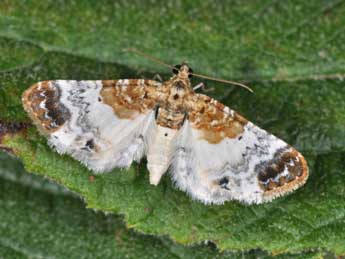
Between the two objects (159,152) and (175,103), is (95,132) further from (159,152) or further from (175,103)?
(175,103)

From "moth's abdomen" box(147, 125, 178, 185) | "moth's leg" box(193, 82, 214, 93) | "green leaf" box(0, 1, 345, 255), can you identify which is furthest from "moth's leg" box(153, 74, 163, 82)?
"moth's abdomen" box(147, 125, 178, 185)

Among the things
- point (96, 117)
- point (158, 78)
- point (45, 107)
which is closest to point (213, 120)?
point (158, 78)

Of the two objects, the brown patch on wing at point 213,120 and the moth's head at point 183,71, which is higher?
the moth's head at point 183,71

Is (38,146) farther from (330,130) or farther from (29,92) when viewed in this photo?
(330,130)

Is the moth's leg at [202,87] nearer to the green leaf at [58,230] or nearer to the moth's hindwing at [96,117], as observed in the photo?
the moth's hindwing at [96,117]

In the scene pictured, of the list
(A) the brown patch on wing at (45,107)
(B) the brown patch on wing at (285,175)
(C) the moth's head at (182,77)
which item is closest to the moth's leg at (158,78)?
(C) the moth's head at (182,77)

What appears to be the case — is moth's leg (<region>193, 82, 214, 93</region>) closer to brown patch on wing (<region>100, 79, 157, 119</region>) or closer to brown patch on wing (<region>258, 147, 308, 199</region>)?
brown patch on wing (<region>100, 79, 157, 119</region>)

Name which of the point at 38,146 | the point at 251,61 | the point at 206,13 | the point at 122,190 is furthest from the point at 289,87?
the point at 38,146

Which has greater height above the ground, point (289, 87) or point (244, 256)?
point (289, 87)
